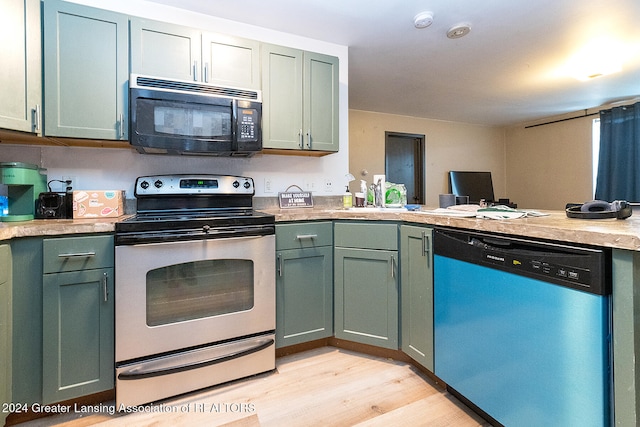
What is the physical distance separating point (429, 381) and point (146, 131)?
7.08ft

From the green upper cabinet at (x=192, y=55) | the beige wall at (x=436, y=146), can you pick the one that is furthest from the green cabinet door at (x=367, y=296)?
the beige wall at (x=436, y=146)

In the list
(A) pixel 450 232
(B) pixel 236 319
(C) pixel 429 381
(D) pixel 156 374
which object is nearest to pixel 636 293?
(A) pixel 450 232

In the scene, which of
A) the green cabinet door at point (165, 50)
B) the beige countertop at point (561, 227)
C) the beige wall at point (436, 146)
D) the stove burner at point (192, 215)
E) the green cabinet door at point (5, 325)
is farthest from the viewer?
the beige wall at point (436, 146)

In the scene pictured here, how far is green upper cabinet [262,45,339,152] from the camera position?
83.2 inches

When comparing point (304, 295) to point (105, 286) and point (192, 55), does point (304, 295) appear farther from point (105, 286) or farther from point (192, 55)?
point (192, 55)

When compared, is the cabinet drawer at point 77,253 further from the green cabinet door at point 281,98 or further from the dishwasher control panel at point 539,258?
the dishwasher control panel at point 539,258

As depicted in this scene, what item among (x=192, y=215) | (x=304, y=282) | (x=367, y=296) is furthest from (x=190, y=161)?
(x=367, y=296)

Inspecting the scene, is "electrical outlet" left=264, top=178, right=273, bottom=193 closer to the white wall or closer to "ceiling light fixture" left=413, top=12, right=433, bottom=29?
the white wall

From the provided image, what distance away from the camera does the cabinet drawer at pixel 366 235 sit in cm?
183

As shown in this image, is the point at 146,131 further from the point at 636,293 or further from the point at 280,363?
the point at 636,293

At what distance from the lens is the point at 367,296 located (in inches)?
75.5

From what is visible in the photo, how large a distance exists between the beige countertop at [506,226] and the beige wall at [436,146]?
3.13 metres

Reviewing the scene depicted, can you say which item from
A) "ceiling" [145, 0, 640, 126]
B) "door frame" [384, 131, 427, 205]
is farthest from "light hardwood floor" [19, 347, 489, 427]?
"door frame" [384, 131, 427, 205]

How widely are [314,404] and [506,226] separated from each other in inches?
48.9
